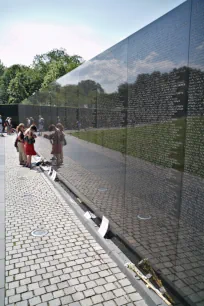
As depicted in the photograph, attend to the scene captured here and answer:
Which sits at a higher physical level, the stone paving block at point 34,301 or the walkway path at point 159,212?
the walkway path at point 159,212

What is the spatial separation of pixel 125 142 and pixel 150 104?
1.11 m

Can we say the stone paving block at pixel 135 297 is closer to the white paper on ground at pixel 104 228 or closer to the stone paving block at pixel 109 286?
the stone paving block at pixel 109 286

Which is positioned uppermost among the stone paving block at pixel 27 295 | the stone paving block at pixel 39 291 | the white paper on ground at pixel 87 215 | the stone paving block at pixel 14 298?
the white paper on ground at pixel 87 215

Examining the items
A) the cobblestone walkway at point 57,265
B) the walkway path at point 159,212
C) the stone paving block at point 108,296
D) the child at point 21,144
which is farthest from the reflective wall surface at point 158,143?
the child at point 21,144

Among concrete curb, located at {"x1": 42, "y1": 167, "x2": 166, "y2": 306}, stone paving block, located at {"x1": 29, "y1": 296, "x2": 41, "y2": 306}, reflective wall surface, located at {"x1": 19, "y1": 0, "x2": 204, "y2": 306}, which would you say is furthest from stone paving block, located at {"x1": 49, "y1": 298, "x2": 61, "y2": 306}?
reflective wall surface, located at {"x1": 19, "y1": 0, "x2": 204, "y2": 306}

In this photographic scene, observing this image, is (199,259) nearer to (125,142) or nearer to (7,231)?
(125,142)

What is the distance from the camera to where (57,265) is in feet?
13.9

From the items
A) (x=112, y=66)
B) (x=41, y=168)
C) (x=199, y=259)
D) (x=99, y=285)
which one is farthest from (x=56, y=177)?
(x=199, y=259)

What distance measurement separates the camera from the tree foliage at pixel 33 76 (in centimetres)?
4148

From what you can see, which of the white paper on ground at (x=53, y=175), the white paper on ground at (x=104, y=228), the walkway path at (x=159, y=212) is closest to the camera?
the walkway path at (x=159, y=212)

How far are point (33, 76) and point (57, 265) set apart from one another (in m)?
51.9

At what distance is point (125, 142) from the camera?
4.89 metres

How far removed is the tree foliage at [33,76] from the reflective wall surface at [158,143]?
69.2 feet

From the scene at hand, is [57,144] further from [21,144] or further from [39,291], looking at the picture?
[39,291]
